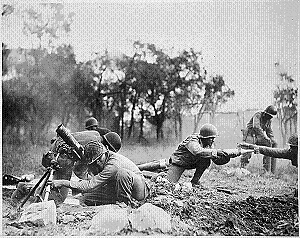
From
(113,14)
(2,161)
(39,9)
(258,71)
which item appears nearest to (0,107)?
(2,161)

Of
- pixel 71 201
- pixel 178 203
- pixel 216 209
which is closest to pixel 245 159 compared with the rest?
pixel 216 209

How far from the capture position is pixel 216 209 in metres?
6.84

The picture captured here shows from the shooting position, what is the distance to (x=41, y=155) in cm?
705

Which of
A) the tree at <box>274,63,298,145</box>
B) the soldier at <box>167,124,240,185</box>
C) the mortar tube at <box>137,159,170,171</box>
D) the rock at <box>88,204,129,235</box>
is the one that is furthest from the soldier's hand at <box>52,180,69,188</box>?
the tree at <box>274,63,298,145</box>

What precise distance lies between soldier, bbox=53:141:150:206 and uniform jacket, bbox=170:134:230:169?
59 cm

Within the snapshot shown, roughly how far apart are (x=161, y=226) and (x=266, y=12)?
3228mm

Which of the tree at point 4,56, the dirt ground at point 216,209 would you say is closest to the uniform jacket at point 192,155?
the dirt ground at point 216,209

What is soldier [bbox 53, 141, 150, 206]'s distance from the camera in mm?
6734

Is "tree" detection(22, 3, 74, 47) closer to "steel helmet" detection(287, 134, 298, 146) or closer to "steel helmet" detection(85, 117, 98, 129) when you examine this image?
"steel helmet" detection(85, 117, 98, 129)

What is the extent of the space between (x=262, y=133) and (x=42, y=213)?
3.18 metres

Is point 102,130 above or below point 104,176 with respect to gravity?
above

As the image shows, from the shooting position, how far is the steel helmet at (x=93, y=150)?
681 centimetres

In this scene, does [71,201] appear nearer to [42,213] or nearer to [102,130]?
[42,213]

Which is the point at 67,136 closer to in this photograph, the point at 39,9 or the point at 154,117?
the point at 154,117
